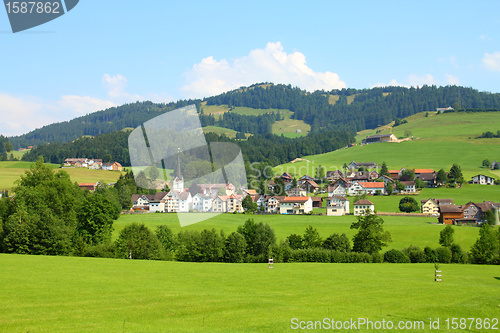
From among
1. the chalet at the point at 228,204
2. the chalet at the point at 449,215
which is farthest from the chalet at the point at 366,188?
the chalet at the point at 449,215

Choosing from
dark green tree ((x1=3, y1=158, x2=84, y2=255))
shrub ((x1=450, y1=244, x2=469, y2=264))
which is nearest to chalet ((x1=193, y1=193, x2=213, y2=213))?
dark green tree ((x1=3, y1=158, x2=84, y2=255))

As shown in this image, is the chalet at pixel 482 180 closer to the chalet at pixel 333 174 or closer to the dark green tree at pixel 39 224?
the chalet at pixel 333 174

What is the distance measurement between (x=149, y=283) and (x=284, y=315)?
26.6ft

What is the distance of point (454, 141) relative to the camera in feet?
464

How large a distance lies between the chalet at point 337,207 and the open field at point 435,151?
39.6m

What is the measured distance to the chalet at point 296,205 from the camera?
263 ft

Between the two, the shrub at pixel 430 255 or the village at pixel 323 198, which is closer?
the shrub at pixel 430 255

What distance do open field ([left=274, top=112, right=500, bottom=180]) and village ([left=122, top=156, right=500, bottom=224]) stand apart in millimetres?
11720

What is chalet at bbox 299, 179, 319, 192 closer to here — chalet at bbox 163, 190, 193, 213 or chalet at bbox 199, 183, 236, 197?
chalet at bbox 163, 190, 193, 213

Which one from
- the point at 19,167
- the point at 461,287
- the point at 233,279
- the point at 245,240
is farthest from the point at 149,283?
the point at 19,167

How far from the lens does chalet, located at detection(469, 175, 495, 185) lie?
95812 mm

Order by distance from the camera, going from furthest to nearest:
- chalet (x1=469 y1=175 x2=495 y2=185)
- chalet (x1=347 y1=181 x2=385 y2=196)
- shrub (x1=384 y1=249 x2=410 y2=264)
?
1. chalet (x1=469 y1=175 x2=495 y2=185)
2. chalet (x1=347 y1=181 x2=385 y2=196)
3. shrub (x1=384 y1=249 x2=410 y2=264)

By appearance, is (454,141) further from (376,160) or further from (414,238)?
(414,238)

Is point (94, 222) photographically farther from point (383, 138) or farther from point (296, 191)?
point (383, 138)
